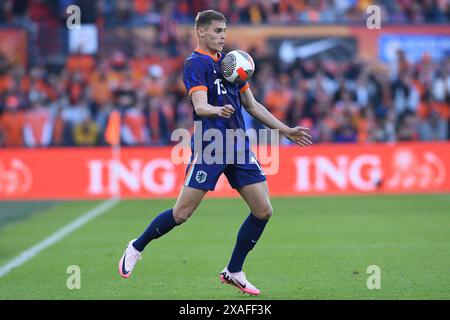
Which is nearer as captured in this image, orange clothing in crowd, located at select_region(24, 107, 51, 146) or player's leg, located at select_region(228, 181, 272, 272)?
player's leg, located at select_region(228, 181, 272, 272)

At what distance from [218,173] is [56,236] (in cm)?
569

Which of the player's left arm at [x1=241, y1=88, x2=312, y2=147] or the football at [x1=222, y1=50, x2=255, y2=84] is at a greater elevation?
the football at [x1=222, y1=50, x2=255, y2=84]

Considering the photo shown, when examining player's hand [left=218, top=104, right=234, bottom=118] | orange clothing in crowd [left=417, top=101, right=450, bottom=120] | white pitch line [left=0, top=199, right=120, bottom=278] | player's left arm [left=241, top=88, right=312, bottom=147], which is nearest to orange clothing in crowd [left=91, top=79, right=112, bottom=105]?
white pitch line [left=0, top=199, right=120, bottom=278]

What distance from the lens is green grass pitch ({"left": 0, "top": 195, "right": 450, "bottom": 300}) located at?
8180 mm

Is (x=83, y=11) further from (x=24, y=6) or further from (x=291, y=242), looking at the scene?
(x=291, y=242)

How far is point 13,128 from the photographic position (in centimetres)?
2098

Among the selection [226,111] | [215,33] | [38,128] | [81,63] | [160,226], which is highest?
[215,33]

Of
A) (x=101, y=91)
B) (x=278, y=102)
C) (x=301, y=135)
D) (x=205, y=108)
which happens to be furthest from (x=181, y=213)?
(x=101, y=91)

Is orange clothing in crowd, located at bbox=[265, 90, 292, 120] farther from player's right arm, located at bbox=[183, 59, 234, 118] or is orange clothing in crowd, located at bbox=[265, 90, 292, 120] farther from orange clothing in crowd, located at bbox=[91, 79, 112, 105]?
player's right arm, located at bbox=[183, 59, 234, 118]

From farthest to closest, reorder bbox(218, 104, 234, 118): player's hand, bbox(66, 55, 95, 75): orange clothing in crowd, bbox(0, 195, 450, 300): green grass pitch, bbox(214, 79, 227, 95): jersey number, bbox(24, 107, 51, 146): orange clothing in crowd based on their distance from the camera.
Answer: bbox(66, 55, 95, 75): orange clothing in crowd → bbox(24, 107, 51, 146): orange clothing in crowd → bbox(0, 195, 450, 300): green grass pitch → bbox(214, 79, 227, 95): jersey number → bbox(218, 104, 234, 118): player's hand

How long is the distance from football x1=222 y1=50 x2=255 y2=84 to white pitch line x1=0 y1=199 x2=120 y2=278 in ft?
10.9

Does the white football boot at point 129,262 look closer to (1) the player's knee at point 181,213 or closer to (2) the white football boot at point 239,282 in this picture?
(1) the player's knee at point 181,213

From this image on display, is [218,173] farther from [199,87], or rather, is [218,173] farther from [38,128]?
[38,128]

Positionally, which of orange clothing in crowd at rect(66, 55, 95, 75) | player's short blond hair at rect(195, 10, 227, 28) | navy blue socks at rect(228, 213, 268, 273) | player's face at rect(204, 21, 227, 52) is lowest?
navy blue socks at rect(228, 213, 268, 273)
